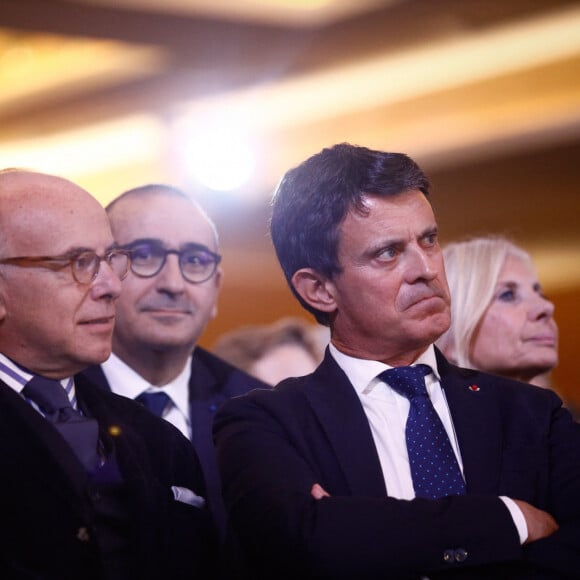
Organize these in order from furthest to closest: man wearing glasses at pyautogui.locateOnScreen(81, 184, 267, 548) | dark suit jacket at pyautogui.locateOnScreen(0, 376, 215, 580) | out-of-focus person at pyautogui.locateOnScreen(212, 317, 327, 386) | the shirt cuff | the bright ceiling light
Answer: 1. the bright ceiling light
2. out-of-focus person at pyautogui.locateOnScreen(212, 317, 327, 386)
3. man wearing glasses at pyautogui.locateOnScreen(81, 184, 267, 548)
4. the shirt cuff
5. dark suit jacket at pyautogui.locateOnScreen(0, 376, 215, 580)

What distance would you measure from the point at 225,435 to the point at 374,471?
305 mm

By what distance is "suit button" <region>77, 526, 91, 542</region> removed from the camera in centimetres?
179

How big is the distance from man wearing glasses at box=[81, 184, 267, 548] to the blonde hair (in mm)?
625

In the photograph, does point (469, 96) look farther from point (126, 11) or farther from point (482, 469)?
point (482, 469)

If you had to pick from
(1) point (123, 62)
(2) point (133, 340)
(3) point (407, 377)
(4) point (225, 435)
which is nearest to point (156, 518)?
(4) point (225, 435)

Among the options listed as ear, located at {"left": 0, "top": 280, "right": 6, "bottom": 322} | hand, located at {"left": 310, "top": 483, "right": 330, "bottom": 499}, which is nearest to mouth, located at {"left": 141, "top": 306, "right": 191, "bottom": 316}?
ear, located at {"left": 0, "top": 280, "right": 6, "bottom": 322}

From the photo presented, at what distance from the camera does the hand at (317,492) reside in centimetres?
190

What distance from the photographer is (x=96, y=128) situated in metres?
7.70

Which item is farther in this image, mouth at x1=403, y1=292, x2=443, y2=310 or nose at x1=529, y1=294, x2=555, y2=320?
nose at x1=529, y1=294, x2=555, y2=320

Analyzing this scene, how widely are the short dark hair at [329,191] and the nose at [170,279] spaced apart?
0.74 metres

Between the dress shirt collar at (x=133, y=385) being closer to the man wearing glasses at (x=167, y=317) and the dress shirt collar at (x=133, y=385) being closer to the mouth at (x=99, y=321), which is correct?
the man wearing glasses at (x=167, y=317)

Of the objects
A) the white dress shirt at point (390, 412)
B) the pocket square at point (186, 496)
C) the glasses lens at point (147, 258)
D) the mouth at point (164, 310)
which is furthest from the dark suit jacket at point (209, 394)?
the white dress shirt at point (390, 412)

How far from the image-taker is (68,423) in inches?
76.6

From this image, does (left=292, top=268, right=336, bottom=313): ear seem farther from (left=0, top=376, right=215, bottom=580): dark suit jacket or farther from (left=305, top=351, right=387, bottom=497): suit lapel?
(left=0, top=376, right=215, bottom=580): dark suit jacket
